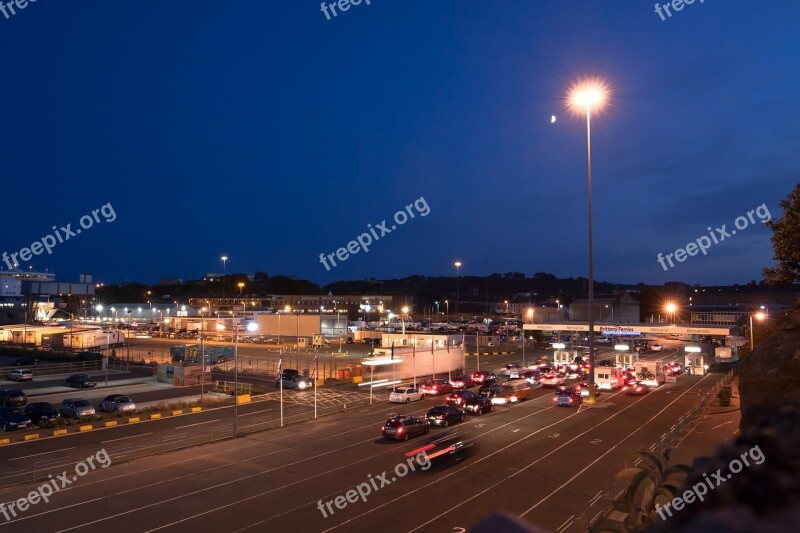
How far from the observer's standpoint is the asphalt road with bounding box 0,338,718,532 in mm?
14258

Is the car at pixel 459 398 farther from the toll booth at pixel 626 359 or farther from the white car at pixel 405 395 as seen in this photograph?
the toll booth at pixel 626 359

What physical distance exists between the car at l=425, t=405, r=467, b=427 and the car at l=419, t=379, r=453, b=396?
8.80m

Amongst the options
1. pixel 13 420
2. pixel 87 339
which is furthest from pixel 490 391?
pixel 87 339

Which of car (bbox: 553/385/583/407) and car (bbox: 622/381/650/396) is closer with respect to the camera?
car (bbox: 553/385/583/407)

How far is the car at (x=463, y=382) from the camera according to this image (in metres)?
39.6

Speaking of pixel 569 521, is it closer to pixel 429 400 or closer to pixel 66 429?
pixel 429 400

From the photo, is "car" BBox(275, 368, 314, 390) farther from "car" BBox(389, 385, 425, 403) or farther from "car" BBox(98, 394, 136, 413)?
"car" BBox(98, 394, 136, 413)

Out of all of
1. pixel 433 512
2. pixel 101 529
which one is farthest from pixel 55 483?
pixel 433 512

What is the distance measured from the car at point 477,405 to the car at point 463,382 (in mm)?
8348

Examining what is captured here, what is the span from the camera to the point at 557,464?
19.2 metres

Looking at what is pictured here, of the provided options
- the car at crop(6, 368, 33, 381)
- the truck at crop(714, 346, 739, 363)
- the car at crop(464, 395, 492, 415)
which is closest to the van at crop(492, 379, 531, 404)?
the car at crop(464, 395, 492, 415)

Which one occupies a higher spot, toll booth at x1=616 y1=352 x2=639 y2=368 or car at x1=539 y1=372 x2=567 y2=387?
toll booth at x1=616 y1=352 x2=639 y2=368

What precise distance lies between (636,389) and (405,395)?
16.3 metres

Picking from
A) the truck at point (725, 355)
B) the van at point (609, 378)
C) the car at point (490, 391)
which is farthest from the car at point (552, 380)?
the truck at point (725, 355)
